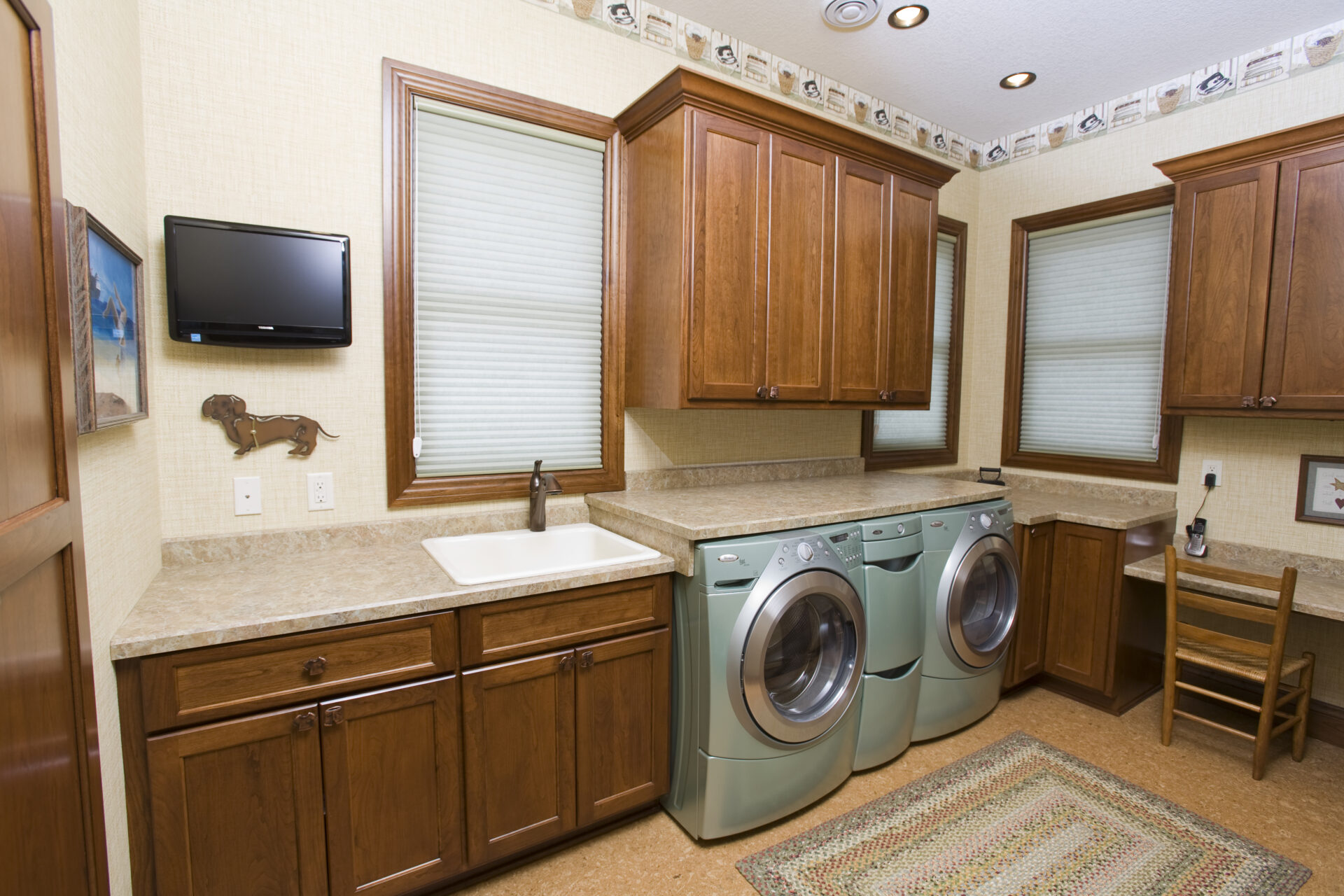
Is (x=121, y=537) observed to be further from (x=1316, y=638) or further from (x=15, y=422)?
(x=1316, y=638)

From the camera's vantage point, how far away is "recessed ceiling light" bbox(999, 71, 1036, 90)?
2.92 metres

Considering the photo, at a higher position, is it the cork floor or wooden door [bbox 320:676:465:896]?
wooden door [bbox 320:676:465:896]

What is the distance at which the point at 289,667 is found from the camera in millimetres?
1443

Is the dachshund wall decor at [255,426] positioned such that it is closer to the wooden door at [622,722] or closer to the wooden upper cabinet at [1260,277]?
the wooden door at [622,722]

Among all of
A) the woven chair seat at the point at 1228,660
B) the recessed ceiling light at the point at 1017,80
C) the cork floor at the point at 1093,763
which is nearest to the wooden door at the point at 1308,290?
the woven chair seat at the point at 1228,660

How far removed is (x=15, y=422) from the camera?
0.78 metres

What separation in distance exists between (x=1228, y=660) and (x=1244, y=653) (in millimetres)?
68

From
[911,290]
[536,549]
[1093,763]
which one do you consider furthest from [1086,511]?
[536,549]

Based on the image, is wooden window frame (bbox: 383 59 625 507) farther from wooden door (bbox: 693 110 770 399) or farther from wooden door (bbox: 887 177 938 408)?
wooden door (bbox: 887 177 938 408)

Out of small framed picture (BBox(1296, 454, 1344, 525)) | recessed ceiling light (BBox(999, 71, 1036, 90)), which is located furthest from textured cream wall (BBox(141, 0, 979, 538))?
small framed picture (BBox(1296, 454, 1344, 525))

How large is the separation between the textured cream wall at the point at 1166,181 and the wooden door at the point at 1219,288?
0.41 meters

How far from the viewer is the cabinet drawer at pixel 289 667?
134 cm

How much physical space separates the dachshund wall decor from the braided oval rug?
1.87 m

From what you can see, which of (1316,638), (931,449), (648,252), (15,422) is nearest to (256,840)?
(15,422)
